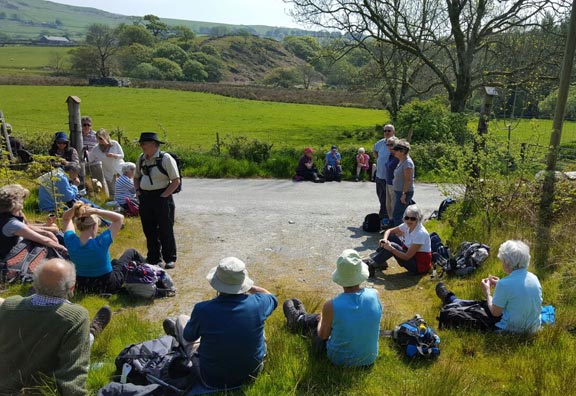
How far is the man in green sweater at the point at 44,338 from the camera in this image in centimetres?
362

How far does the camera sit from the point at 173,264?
292 inches

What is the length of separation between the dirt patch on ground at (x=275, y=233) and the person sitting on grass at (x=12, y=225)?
1.77 meters

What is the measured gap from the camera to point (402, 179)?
8.31 meters

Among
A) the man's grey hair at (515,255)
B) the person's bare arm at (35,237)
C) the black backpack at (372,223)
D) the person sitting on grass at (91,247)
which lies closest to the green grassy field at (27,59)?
the black backpack at (372,223)

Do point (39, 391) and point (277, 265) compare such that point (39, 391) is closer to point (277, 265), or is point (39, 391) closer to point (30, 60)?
point (277, 265)

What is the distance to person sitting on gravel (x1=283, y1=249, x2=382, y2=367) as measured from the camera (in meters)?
4.18

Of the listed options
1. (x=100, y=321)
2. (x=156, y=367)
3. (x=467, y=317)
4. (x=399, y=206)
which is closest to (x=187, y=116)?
(x=399, y=206)

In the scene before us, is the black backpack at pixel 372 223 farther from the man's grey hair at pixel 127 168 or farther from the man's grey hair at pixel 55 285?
the man's grey hair at pixel 55 285

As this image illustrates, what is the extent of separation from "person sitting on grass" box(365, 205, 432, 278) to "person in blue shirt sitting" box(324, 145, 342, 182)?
300 inches

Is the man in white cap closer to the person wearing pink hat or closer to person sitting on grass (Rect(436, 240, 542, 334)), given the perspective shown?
person sitting on grass (Rect(436, 240, 542, 334))

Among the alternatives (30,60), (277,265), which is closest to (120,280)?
(277,265)

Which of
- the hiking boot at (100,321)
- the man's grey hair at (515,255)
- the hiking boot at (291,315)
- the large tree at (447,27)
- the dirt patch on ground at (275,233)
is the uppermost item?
the large tree at (447,27)

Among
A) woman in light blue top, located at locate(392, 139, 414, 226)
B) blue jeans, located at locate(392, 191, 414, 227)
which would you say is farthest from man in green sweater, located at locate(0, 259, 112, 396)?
blue jeans, located at locate(392, 191, 414, 227)

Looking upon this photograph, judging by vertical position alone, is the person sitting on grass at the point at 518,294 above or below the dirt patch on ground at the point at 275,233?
above
